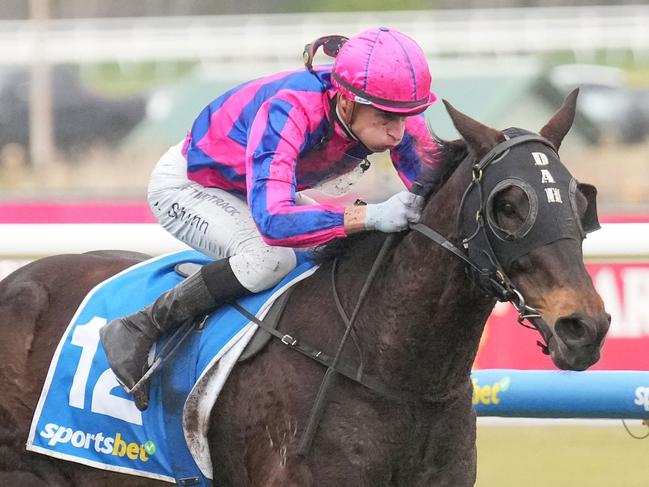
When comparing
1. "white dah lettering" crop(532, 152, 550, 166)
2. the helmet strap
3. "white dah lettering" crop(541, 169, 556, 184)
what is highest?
the helmet strap

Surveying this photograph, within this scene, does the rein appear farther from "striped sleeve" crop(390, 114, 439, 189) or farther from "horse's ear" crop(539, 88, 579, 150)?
"striped sleeve" crop(390, 114, 439, 189)

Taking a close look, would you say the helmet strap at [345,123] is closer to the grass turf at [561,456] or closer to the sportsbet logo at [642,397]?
the sportsbet logo at [642,397]

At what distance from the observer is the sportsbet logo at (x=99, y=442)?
382 cm

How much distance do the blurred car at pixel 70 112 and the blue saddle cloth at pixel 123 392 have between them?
18.7m

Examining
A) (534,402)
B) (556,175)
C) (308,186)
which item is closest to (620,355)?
(534,402)

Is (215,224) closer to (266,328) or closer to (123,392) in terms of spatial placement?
(266,328)

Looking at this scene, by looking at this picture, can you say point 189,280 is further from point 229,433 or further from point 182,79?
point 182,79

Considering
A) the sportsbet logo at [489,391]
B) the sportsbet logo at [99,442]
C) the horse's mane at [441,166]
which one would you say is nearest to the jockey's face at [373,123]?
the horse's mane at [441,166]

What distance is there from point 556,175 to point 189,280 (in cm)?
114

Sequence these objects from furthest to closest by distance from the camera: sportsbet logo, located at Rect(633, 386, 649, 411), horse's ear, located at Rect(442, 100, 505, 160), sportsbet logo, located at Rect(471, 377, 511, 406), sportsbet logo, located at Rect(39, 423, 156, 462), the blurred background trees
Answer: the blurred background trees < sportsbet logo, located at Rect(471, 377, 511, 406) < sportsbet logo, located at Rect(633, 386, 649, 411) < sportsbet logo, located at Rect(39, 423, 156, 462) < horse's ear, located at Rect(442, 100, 505, 160)

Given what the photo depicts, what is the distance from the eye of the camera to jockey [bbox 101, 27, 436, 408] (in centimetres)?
348

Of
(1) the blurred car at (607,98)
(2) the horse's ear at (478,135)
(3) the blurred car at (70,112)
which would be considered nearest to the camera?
(2) the horse's ear at (478,135)

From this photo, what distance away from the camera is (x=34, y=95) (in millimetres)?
21984

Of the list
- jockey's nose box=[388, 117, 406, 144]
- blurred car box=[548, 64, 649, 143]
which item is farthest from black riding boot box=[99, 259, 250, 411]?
blurred car box=[548, 64, 649, 143]
